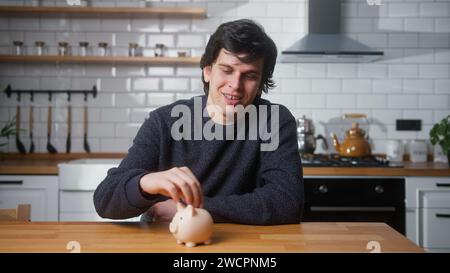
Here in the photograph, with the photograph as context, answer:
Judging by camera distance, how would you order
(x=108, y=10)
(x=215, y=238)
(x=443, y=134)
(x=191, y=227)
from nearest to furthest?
(x=191, y=227) < (x=215, y=238) < (x=443, y=134) < (x=108, y=10)

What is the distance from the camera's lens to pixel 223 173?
170 centimetres

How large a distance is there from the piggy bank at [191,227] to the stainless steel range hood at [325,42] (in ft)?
7.48

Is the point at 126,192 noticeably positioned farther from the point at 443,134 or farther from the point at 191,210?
the point at 443,134

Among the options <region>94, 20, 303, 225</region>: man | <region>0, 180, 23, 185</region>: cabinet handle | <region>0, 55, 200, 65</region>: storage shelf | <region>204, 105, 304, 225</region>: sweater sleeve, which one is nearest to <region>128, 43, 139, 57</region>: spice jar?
<region>0, 55, 200, 65</region>: storage shelf

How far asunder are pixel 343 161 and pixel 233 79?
177cm

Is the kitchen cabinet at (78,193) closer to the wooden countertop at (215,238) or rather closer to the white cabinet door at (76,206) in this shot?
the white cabinet door at (76,206)

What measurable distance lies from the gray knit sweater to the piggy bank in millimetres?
197

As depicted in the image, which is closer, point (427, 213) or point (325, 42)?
point (427, 213)

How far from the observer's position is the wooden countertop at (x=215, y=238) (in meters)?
1.09

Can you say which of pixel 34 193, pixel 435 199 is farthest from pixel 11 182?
pixel 435 199

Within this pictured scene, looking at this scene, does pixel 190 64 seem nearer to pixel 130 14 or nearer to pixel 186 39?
pixel 186 39

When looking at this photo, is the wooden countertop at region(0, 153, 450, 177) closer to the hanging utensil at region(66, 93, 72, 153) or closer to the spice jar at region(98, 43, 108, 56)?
the hanging utensil at region(66, 93, 72, 153)

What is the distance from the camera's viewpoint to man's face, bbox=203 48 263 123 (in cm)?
157

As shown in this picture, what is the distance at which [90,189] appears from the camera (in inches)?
117
